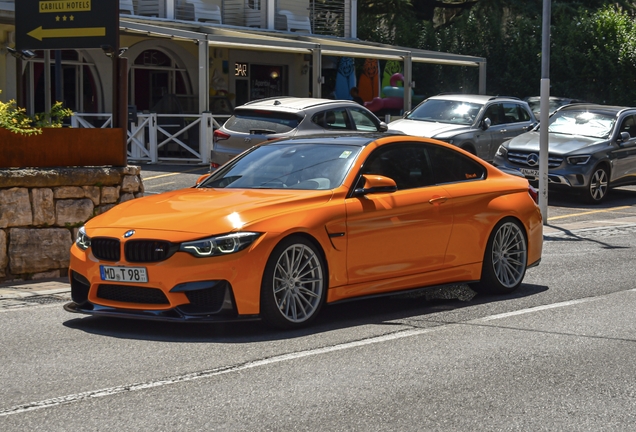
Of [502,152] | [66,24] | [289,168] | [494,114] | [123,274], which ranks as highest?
[66,24]

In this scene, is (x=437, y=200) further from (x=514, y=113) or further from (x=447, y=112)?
(x=514, y=113)

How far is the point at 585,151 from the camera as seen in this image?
19000mm

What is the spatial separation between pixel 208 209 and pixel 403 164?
197cm

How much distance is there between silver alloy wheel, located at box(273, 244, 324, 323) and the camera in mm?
7453

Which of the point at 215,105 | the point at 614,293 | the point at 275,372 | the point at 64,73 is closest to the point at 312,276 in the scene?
the point at 275,372

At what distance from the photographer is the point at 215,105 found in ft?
101

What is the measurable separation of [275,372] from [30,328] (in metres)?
2.43

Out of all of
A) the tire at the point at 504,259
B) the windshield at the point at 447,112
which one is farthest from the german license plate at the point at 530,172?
the tire at the point at 504,259

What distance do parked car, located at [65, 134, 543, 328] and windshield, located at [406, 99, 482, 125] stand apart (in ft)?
39.1

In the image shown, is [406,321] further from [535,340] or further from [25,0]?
[25,0]

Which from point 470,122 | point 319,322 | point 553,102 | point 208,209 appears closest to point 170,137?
point 470,122

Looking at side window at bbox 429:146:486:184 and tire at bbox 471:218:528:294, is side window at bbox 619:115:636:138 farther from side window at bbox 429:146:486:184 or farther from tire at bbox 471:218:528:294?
side window at bbox 429:146:486:184

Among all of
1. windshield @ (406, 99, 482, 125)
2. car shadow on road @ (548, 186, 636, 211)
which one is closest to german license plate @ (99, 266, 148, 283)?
car shadow on road @ (548, 186, 636, 211)

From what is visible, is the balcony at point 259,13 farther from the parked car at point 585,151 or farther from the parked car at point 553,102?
the parked car at point 585,151
